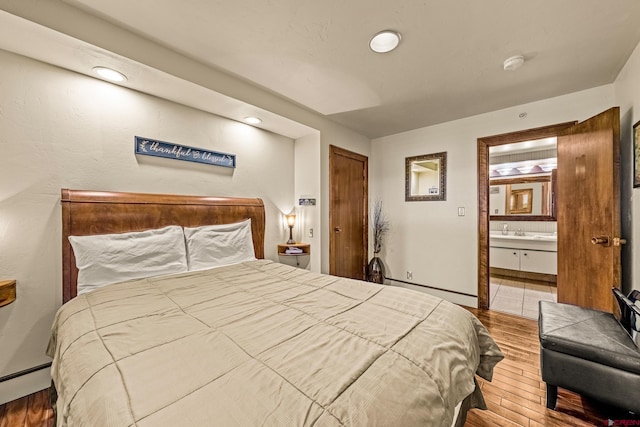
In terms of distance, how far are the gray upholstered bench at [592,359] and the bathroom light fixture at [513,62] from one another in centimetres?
205

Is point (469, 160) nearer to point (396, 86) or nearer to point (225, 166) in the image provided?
point (396, 86)

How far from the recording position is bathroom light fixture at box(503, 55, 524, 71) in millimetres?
2049

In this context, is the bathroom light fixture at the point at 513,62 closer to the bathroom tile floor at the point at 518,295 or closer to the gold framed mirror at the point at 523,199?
the bathroom tile floor at the point at 518,295

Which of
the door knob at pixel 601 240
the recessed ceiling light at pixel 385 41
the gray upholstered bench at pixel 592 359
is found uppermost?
the recessed ceiling light at pixel 385 41

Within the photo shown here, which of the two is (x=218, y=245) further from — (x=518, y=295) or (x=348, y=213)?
(x=518, y=295)

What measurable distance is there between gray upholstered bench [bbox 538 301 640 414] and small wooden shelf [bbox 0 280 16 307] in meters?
3.41

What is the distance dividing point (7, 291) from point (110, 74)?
1696 millimetres

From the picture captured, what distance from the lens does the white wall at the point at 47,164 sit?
171cm

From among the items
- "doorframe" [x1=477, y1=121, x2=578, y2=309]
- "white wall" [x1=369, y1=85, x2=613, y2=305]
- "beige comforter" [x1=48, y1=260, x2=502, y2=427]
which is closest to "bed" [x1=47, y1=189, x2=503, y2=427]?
"beige comforter" [x1=48, y1=260, x2=502, y2=427]

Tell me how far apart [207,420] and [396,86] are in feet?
9.53

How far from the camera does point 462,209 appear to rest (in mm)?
3430

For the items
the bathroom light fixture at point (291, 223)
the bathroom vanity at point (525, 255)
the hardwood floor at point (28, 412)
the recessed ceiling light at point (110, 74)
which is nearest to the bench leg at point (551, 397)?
the bathroom light fixture at point (291, 223)

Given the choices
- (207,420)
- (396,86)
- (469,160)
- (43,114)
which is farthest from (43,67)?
(469,160)

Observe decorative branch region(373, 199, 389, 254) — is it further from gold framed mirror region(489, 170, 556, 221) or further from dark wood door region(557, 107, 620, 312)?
gold framed mirror region(489, 170, 556, 221)
